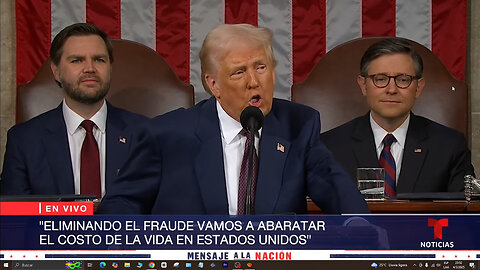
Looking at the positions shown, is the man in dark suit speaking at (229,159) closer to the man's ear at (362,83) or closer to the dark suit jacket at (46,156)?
the dark suit jacket at (46,156)

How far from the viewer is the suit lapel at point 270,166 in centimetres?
165

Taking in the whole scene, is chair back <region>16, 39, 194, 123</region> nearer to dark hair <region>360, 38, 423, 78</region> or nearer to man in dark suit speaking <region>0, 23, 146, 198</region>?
man in dark suit speaking <region>0, 23, 146, 198</region>

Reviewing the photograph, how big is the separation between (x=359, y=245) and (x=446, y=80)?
7.25 feet

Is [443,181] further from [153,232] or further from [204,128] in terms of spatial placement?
[153,232]

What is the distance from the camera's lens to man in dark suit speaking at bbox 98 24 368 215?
5.51ft

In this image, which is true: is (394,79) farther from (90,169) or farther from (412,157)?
(90,169)

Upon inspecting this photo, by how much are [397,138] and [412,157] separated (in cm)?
10

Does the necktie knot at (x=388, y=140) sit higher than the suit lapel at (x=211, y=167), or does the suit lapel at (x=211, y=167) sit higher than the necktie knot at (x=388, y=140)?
the necktie knot at (x=388, y=140)

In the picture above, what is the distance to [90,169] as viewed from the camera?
257 cm

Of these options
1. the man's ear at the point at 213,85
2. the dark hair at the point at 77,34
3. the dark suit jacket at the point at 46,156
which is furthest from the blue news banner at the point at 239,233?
the dark hair at the point at 77,34

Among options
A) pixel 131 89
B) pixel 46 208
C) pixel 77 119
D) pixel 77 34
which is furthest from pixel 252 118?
pixel 131 89

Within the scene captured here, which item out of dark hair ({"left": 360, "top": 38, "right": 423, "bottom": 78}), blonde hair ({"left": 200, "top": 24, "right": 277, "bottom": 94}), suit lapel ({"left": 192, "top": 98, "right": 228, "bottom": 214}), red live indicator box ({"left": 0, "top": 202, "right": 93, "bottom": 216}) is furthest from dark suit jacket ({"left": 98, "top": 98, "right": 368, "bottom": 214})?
dark hair ({"left": 360, "top": 38, "right": 423, "bottom": 78})

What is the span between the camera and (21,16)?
3711mm

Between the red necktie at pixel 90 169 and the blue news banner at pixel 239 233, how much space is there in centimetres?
141
